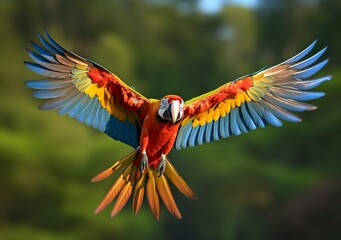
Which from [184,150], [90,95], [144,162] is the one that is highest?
[184,150]

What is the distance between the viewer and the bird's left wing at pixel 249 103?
0.99 meters

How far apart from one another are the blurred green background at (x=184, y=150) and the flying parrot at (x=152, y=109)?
2118 millimetres

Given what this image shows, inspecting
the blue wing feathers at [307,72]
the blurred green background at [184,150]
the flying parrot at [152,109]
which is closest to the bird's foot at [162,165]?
the flying parrot at [152,109]

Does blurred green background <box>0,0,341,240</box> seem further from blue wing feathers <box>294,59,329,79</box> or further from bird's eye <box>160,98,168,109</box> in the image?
bird's eye <box>160,98,168,109</box>

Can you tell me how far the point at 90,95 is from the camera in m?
1.00

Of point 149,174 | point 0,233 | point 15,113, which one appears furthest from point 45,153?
point 149,174

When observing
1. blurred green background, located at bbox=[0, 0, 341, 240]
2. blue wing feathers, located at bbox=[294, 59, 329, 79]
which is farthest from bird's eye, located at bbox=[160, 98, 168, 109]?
blurred green background, located at bbox=[0, 0, 341, 240]

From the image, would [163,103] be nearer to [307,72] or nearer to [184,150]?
[307,72]

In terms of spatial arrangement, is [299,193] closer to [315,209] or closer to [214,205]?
[315,209]

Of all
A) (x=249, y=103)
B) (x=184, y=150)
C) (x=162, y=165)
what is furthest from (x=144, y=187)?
(x=184, y=150)

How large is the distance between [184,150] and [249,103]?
2176 mm

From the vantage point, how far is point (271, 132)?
3383mm

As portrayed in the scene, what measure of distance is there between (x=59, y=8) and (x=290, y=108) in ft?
8.53

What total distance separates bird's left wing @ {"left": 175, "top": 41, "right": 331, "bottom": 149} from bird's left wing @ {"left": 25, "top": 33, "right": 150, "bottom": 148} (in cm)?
7
